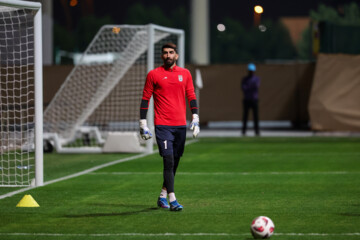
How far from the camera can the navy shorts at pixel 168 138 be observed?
9578 mm

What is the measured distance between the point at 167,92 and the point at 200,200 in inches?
66.4

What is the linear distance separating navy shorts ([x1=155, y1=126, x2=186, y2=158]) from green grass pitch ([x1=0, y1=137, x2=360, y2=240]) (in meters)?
0.75

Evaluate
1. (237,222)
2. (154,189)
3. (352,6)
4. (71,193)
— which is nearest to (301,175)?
(154,189)

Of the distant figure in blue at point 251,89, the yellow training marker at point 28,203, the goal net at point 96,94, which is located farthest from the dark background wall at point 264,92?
the yellow training marker at point 28,203

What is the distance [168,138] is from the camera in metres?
9.60

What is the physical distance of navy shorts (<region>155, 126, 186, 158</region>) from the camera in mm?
9578

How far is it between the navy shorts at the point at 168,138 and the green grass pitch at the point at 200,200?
0.75m

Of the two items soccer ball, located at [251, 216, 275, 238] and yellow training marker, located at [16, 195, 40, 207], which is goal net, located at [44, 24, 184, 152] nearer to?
yellow training marker, located at [16, 195, 40, 207]

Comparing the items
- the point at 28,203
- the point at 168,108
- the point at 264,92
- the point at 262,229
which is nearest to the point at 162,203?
the point at 168,108

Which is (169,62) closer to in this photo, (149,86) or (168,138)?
(149,86)

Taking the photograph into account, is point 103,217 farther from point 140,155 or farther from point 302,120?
point 302,120

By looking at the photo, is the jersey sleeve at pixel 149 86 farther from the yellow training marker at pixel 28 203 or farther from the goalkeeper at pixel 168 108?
the yellow training marker at pixel 28 203

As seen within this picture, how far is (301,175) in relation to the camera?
13.6 meters

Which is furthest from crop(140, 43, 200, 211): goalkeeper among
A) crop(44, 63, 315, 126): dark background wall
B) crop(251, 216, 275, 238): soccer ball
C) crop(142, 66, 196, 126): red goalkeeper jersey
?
crop(44, 63, 315, 126): dark background wall
